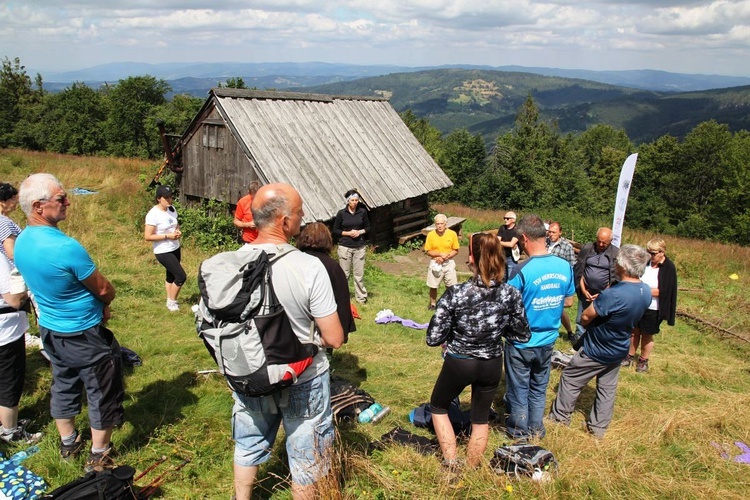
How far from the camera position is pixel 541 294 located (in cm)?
381

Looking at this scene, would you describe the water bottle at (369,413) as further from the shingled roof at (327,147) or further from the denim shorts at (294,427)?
the shingled roof at (327,147)

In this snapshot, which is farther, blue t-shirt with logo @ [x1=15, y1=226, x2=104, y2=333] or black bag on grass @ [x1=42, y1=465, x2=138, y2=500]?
blue t-shirt with logo @ [x1=15, y1=226, x2=104, y2=333]

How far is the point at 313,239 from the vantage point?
13.0ft

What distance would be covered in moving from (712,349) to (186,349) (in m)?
8.20

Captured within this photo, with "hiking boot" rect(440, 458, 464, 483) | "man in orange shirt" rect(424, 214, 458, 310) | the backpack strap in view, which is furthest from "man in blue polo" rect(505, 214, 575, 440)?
"man in orange shirt" rect(424, 214, 458, 310)

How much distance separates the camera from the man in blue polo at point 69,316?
9.80ft

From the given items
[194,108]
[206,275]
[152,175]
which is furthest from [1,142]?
[206,275]

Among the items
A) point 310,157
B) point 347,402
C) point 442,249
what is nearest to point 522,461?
→ point 347,402

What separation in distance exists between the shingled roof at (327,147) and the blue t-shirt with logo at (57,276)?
7.99 metres

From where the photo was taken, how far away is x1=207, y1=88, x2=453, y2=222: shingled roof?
38.7 ft

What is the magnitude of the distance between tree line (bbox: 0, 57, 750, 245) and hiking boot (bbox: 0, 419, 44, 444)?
34.9 metres

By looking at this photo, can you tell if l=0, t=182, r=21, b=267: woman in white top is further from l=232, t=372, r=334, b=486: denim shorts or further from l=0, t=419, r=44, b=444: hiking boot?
l=232, t=372, r=334, b=486: denim shorts

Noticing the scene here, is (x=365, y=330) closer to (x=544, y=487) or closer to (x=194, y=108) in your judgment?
(x=544, y=487)

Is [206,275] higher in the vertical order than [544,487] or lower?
higher
